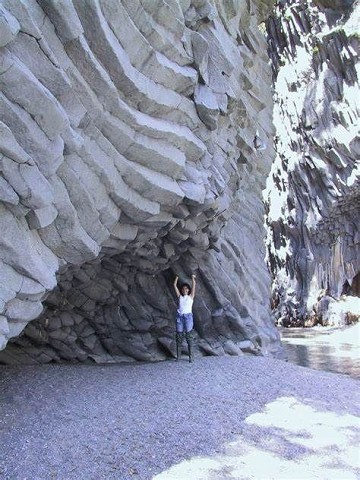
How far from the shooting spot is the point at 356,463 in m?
4.54

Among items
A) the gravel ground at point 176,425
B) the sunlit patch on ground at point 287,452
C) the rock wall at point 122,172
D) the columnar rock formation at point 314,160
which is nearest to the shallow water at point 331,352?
the rock wall at point 122,172

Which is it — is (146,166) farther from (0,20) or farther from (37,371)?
(37,371)

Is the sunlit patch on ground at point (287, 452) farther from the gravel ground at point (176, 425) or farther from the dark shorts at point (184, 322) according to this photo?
the dark shorts at point (184, 322)

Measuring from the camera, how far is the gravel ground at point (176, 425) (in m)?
4.28

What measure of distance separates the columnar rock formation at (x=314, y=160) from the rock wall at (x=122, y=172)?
1293 cm

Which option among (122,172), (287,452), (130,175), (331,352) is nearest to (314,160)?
(331,352)

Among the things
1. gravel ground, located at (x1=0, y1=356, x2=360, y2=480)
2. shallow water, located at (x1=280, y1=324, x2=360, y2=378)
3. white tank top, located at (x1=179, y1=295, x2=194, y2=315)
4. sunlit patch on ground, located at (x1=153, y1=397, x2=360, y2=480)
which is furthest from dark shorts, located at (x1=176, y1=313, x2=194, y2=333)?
shallow water, located at (x1=280, y1=324, x2=360, y2=378)

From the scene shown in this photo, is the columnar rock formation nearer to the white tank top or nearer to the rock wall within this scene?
the rock wall

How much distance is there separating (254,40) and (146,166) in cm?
841

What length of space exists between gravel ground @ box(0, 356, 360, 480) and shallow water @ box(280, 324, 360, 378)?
3.39m

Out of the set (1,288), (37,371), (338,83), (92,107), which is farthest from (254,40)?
(338,83)

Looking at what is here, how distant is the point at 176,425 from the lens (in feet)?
17.5

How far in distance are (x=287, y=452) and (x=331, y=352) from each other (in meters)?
10.6

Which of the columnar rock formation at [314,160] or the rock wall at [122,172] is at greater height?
the columnar rock formation at [314,160]
